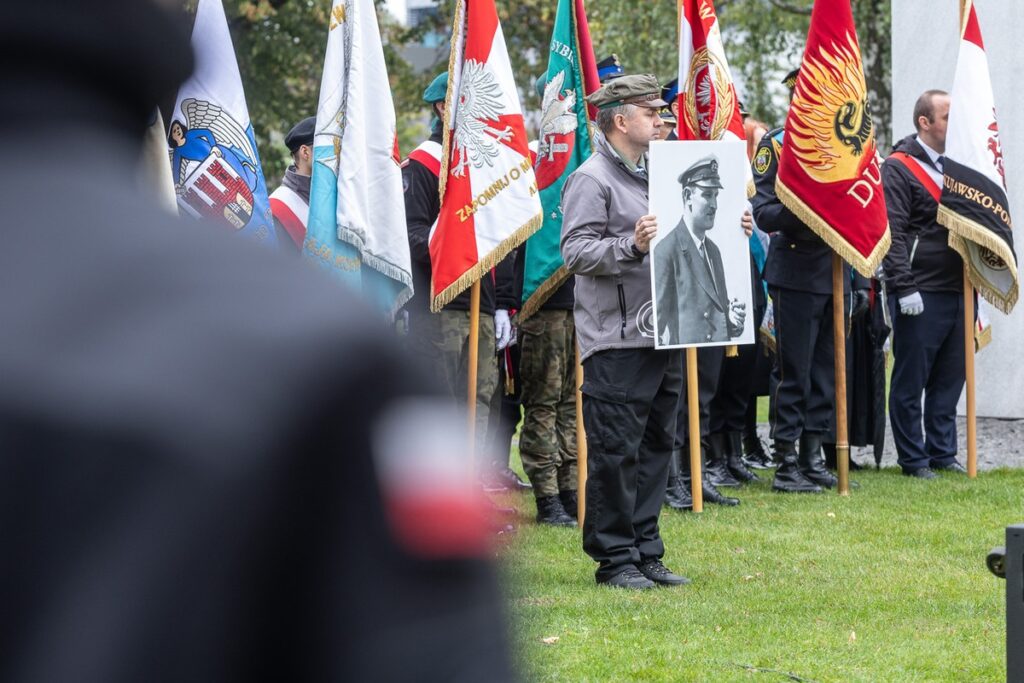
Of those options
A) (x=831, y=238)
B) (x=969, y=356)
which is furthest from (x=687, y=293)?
(x=969, y=356)

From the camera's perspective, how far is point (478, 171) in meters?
7.52

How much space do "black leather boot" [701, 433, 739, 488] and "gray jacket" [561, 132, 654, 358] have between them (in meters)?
3.33

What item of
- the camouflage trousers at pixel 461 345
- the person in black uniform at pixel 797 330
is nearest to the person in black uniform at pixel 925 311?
the person in black uniform at pixel 797 330

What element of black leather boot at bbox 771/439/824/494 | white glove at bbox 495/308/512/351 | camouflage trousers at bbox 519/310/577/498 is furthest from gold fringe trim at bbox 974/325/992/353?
white glove at bbox 495/308/512/351

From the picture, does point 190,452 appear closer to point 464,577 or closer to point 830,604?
point 464,577

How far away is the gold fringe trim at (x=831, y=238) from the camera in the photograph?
28.5 feet

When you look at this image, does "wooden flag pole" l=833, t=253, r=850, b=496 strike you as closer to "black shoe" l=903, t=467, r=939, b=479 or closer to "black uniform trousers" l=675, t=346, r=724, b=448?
"black uniform trousers" l=675, t=346, r=724, b=448

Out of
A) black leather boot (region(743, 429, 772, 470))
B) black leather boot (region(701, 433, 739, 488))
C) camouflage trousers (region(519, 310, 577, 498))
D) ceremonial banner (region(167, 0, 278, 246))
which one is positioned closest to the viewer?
ceremonial banner (region(167, 0, 278, 246))

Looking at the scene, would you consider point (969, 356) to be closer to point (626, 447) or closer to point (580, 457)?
point (580, 457)

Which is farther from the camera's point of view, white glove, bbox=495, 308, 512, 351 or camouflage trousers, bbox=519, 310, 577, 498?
white glove, bbox=495, 308, 512, 351

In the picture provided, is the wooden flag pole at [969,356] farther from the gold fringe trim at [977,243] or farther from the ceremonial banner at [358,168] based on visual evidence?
the ceremonial banner at [358,168]

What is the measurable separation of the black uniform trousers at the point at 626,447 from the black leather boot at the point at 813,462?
3.06 metres

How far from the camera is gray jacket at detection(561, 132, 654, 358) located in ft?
20.2

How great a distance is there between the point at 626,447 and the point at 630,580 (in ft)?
2.00
